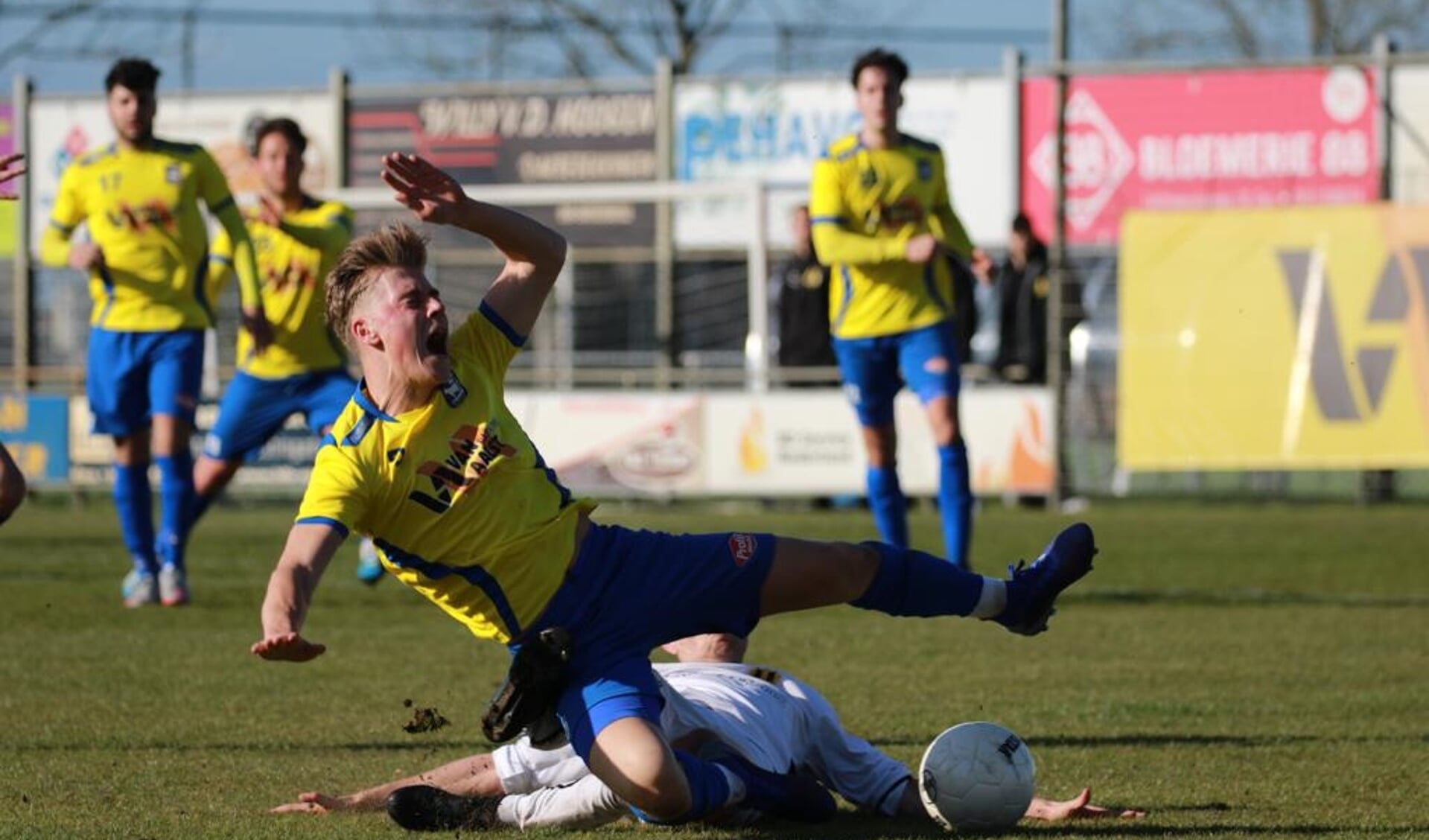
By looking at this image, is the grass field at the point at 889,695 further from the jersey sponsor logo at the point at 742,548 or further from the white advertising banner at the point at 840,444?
the white advertising banner at the point at 840,444

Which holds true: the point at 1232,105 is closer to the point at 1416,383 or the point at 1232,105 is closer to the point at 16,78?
the point at 1416,383

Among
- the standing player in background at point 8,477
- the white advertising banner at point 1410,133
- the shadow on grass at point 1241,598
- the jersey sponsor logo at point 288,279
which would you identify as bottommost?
the shadow on grass at point 1241,598

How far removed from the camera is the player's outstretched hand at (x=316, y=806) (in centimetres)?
556

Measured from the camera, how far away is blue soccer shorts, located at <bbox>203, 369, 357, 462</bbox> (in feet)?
37.6

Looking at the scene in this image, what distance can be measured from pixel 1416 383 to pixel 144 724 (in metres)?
12.9

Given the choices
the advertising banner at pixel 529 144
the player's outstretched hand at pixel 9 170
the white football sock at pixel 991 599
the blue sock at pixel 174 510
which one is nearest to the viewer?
the white football sock at pixel 991 599

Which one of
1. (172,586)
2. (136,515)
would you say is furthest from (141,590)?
(136,515)

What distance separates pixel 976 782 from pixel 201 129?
839 inches

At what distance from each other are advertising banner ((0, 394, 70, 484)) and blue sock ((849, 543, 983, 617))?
638 inches

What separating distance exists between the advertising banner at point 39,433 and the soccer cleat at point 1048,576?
1625cm

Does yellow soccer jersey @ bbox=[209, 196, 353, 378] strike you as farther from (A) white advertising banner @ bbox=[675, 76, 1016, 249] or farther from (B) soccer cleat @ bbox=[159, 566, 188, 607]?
(A) white advertising banner @ bbox=[675, 76, 1016, 249]

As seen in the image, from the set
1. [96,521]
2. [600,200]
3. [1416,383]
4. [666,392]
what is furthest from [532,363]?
[1416,383]

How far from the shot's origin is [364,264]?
5441mm

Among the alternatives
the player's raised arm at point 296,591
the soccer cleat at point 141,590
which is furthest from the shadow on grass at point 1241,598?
the player's raised arm at point 296,591
